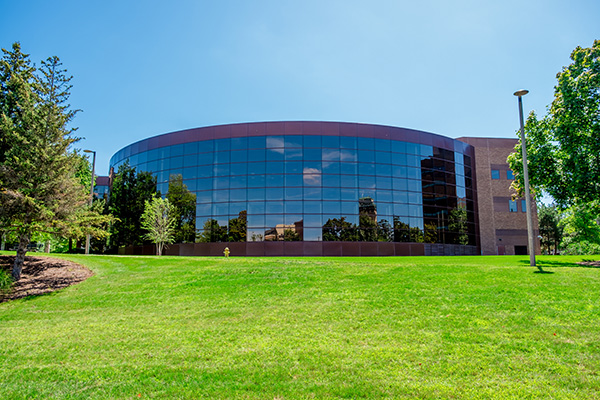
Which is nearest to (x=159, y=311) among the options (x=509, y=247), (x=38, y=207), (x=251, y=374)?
(x=251, y=374)

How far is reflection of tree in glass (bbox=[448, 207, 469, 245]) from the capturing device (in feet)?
136

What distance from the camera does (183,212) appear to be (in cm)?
3944

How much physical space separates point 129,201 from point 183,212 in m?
8.42

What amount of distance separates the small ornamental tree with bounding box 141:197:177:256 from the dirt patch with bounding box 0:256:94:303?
14387mm

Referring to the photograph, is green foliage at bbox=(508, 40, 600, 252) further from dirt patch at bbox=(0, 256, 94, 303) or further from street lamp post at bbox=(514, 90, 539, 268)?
dirt patch at bbox=(0, 256, 94, 303)

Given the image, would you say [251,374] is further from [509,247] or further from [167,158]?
[509,247]

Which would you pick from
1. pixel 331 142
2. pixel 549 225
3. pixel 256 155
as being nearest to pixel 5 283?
pixel 256 155

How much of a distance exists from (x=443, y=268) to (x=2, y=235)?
20.9m

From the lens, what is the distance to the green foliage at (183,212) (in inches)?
1533

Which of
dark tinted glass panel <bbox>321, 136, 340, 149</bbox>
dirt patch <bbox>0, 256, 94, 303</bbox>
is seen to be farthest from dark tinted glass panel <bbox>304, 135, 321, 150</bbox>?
dirt patch <bbox>0, 256, 94, 303</bbox>

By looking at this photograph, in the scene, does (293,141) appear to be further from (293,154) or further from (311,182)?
(311,182)

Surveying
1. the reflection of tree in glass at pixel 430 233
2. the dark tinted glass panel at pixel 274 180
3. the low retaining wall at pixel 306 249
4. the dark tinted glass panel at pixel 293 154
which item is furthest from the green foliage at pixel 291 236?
the reflection of tree in glass at pixel 430 233

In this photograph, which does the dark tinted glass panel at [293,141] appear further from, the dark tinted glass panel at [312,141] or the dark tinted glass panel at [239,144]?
the dark tinted glass panel at [239,144]

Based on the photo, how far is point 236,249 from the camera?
37031mm
